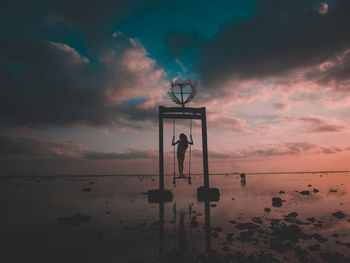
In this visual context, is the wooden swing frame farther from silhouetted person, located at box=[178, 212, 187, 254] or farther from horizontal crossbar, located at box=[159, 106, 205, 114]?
silhouetted person, located at box=[178, 212, 187, 254]

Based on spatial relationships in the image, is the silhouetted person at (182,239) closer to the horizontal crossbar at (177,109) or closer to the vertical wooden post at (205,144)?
the vertical wooden post at (205,144)

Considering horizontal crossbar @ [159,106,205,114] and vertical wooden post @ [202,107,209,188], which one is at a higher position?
horizontal crossbar @ [159,106,205,114]

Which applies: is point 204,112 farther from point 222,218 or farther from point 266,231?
point 266,231

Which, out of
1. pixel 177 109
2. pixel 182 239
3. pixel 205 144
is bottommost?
pixel 182 239

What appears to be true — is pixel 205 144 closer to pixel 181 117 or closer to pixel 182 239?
pixel 181 117

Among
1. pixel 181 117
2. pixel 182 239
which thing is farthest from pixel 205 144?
pixel 182 239

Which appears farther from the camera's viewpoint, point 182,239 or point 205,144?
point 205,144

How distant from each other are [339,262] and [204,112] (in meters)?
12.9

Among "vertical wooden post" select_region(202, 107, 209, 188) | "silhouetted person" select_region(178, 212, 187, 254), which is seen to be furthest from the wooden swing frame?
"silhouetted person" select_region(178, 212, 187, 254)

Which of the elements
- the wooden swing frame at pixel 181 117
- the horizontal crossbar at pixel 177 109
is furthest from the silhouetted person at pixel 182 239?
the horizontal crossbar at pixel 177 109

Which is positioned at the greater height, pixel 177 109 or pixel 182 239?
pixel 177 109

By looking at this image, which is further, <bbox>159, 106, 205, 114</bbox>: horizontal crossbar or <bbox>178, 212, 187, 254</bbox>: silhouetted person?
<bbox>159, 106, 205, 114</bbox>: horizontal crossbar

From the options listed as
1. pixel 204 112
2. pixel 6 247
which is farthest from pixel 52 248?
pixel 204 112

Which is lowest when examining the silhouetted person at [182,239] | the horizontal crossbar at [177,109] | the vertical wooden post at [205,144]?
the silhouetted person at [182,239]
